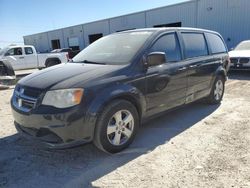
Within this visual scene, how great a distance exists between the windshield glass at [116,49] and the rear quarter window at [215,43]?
85.7 inches

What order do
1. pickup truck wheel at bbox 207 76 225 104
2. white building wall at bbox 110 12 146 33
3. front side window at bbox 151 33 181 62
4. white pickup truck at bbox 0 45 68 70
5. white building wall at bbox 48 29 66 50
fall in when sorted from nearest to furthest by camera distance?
front side window at bbox 151 33 181 62
pickup truck wheel at bbox 207 76 225 104
white pickup truck at bbox 0 45 68 70
white building wall at bbox 110 12 146 33
white building wall at bbox 48 29 66 50

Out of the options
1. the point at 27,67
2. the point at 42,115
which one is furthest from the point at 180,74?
the point at 27,67

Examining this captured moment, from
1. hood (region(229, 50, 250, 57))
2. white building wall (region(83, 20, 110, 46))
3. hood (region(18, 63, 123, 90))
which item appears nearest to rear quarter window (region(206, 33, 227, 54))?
hood (region(18, 63, 123, 90))

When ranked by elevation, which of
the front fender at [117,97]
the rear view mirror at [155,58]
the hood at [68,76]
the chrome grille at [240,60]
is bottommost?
the chrome grille at [240,60]

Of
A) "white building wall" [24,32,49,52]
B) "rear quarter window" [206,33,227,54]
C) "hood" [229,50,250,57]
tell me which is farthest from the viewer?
"white building wall" [24,32,49,52]

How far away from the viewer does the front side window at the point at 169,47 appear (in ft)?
14.5

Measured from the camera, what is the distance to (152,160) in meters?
3.57

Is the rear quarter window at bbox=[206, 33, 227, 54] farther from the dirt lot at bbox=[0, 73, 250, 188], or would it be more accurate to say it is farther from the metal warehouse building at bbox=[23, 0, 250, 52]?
the metal warehouse building at bbox=[23, 0, 250, 52]

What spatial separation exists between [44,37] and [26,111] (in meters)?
43.3

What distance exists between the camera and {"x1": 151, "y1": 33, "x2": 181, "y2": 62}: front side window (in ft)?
14.5

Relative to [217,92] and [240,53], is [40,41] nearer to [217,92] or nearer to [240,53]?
[240,53]

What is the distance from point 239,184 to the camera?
9.70 feet

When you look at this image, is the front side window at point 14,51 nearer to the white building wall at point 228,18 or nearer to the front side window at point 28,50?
the front side window at point 28,50

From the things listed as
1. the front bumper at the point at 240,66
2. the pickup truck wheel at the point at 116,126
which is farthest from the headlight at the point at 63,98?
the front bumper at the point at 240,66
